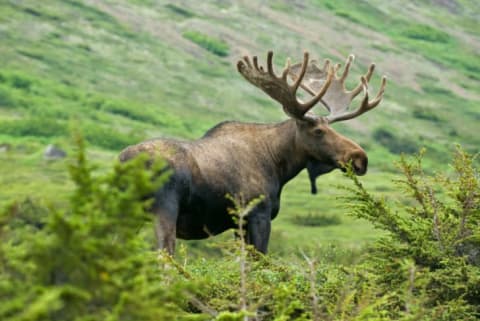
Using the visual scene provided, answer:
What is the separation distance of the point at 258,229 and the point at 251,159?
877 millimetres

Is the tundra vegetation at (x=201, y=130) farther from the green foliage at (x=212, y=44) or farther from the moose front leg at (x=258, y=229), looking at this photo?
the moose front leg at (x=258, y=229)

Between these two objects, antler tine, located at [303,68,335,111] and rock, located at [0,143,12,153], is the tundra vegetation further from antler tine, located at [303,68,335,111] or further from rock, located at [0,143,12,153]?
antler tine, located at [303,68,335,111]

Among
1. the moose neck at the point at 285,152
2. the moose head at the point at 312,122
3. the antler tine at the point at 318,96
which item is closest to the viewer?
the antler tine at the point at 318,96

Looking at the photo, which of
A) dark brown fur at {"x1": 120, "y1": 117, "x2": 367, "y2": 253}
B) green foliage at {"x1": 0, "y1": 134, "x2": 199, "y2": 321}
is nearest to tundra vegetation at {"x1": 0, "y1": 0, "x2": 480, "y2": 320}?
green foliage at {"x1": 0, "y1": 134, "x2": 199, "y2": 321}

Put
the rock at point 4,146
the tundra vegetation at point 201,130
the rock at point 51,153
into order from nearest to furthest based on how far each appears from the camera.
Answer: the tundra vegetation at point 201,130 < the rock at point 51,153 < the rock at point 4,146

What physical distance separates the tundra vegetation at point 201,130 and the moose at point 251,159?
1.19 m

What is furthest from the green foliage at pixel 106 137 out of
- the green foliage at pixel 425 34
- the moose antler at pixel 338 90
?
the moose antler at pixel 338 90

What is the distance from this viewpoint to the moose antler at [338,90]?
14.1 metres

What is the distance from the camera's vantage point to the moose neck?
13484 millimetres

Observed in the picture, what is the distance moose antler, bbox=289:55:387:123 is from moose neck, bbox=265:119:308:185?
1.75ft

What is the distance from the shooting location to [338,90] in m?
14.9

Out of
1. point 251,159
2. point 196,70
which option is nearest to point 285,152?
point 251,159

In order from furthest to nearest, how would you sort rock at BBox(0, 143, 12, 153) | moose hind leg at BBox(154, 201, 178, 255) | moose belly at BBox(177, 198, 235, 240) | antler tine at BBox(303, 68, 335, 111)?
rock at BBox(0, 143, 12, 153) → antler tine at BBox(303, 68, 335, 111) → moose belly at BBox(177, 198, 235, 240) → moose hind leg at BBox(154, 201, 178, 255)

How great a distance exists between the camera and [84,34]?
15475cm
